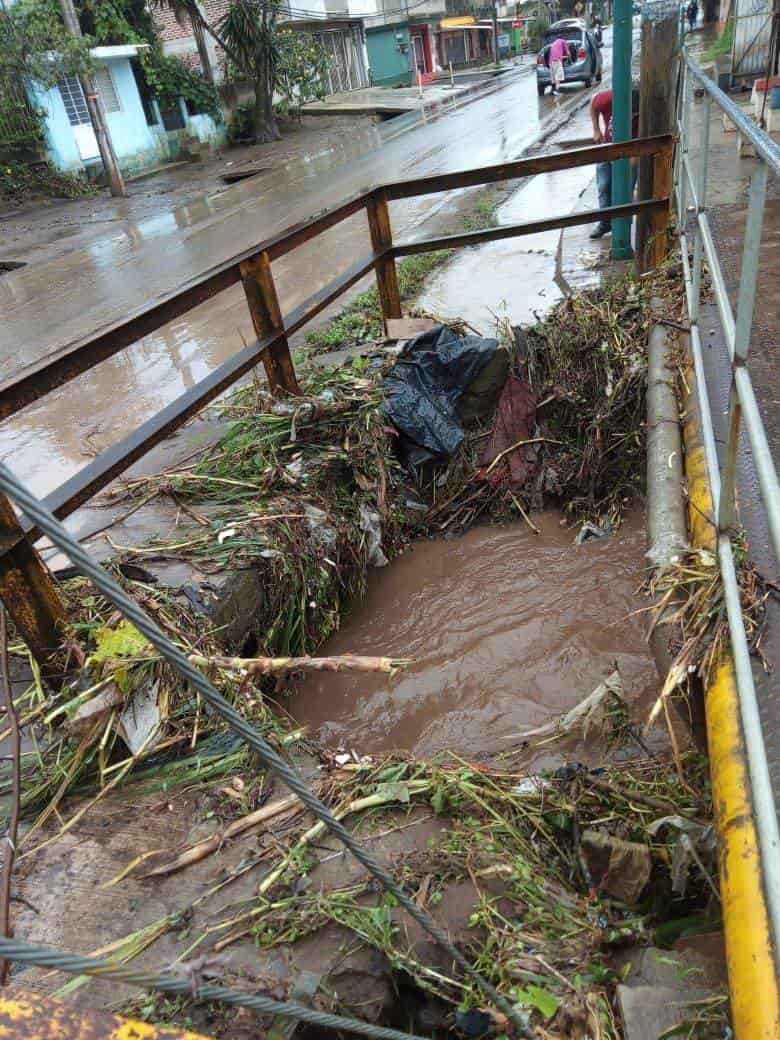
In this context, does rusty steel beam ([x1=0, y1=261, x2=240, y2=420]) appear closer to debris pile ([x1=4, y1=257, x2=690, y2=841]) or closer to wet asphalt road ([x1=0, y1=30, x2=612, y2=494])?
debris pile ([x1=4, y1=257, x2=690, y2=841])

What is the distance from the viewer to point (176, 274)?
33.6 ft

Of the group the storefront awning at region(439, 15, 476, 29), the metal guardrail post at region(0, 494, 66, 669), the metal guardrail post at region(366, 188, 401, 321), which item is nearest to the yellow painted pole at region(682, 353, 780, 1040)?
the metal guardrail post at region(0, 494, 66, 669)

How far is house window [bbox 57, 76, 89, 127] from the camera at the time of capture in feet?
64.6

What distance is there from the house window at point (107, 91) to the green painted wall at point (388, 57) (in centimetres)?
2205

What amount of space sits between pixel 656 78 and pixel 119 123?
20.1m

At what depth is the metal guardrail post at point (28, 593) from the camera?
8.12ft

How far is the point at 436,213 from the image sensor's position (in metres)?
11.8

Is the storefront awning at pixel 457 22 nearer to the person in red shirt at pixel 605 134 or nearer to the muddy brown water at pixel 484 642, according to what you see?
the person in red shirt at pixel 605 134

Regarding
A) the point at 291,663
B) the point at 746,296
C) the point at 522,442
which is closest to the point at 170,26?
the point at 522,442

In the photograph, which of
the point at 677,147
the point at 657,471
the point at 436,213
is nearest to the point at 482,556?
the point at 657,471

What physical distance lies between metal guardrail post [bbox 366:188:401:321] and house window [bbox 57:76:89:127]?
61.3 ft

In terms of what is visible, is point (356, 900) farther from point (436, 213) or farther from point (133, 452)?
point (436, 213)

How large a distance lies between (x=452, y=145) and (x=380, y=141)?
3509 mm

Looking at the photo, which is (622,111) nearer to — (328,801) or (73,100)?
(328,801)
